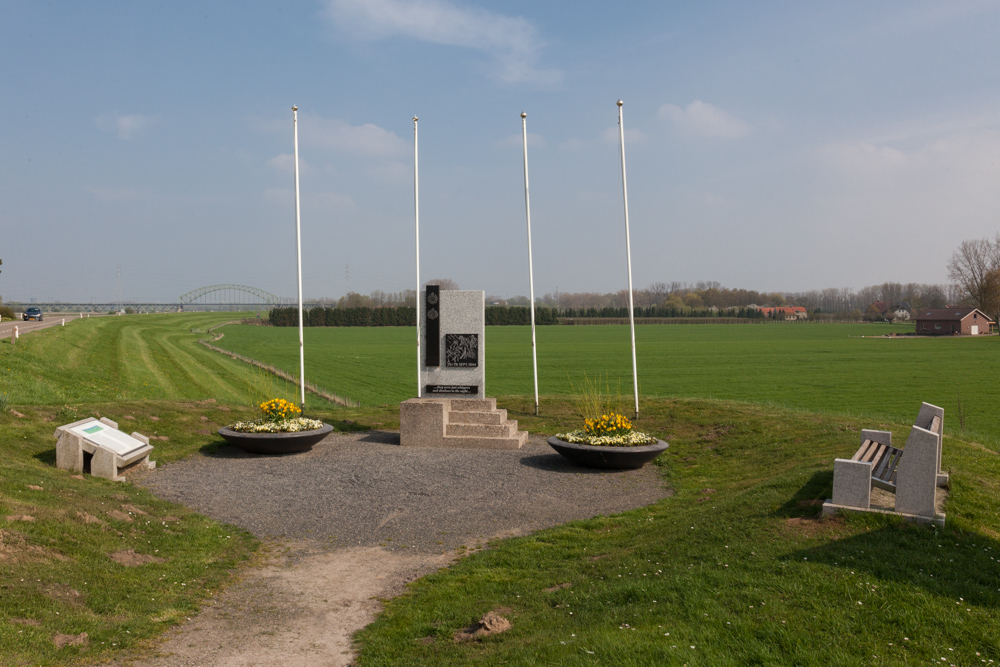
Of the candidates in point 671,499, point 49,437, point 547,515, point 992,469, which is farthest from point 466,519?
point 49,437

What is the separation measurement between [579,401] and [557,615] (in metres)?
15.1

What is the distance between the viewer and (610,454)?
13.4 meters

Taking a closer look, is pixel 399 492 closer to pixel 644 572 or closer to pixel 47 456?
pixel 644 572

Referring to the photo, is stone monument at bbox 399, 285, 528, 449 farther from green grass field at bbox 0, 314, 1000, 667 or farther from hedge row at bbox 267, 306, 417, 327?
hedge row at bbox 267, 306, 417, 327

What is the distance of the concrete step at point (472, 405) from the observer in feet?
55.1

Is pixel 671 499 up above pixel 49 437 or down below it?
below

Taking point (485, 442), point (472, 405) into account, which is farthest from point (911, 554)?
point (472, 405)

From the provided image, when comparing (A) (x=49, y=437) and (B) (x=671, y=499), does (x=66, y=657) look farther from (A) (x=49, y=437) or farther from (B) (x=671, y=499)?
(A) (x=49, y=437)

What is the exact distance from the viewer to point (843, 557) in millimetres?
6492

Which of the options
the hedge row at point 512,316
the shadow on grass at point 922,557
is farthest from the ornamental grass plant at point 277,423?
the hedge row at point 512,316

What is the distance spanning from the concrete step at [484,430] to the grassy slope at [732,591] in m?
6.24

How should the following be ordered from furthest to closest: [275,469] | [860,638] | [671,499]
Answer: [275,469] → [671,499] → [860,638]

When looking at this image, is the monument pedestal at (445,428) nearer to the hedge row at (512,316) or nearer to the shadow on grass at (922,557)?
the shadow on grass at (922,557)

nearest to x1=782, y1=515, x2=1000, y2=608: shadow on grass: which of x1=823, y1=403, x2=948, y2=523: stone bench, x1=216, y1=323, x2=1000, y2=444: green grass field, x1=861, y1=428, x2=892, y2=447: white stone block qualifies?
x1=823, y1=403, x2=948, y2=523: stone bench
